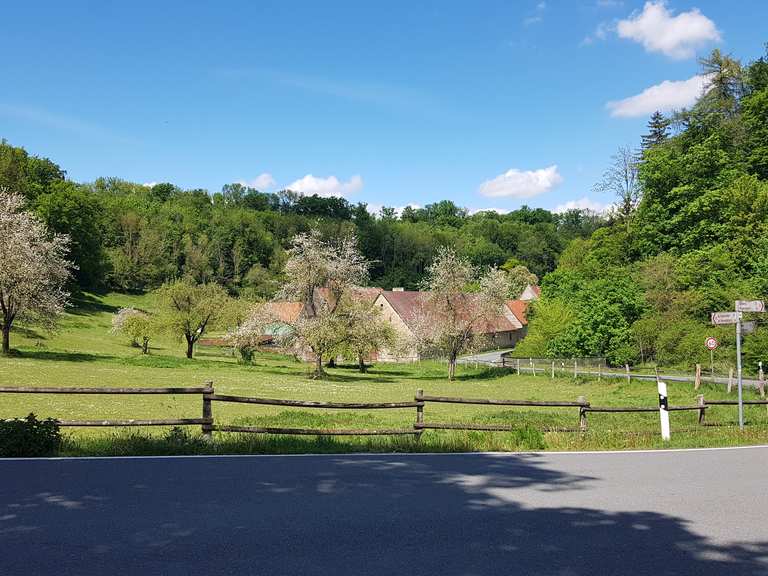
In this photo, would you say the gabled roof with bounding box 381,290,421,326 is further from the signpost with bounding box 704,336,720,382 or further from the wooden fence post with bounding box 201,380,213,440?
the wooden fence post with bounding box 201,380,213,440

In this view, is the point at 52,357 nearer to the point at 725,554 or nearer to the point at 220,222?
the point at 725,554

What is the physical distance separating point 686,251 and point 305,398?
4208 cm

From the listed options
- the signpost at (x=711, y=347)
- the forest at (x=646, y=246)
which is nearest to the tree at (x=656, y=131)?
the forest at (x=646, y=246)

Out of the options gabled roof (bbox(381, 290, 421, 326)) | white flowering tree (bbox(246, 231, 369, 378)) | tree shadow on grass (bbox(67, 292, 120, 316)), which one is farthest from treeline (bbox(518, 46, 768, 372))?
tree shadow on grass (bbox(67, 292, 120, 316))

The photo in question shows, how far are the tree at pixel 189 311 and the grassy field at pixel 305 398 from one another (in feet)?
14.5

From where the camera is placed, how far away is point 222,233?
124438mm

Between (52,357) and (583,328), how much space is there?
39.7m

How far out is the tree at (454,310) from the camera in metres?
51.6

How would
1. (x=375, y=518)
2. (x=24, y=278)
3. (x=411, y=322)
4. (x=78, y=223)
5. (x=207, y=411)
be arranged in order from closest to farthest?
(x=375, y=518), (x=207, y=411), (x=24, y=278), (x=411, y=322), (x=78, y=223)

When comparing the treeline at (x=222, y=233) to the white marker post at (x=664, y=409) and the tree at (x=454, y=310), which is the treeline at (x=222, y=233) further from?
the white marker post at (x=664, y=409)

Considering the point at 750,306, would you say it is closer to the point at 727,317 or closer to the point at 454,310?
the point at 727,317

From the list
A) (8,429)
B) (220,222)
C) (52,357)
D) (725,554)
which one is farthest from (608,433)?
(220,222)

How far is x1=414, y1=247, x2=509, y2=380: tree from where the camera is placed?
5162 cm

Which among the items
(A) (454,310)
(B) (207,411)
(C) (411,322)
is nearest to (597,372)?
(A) (454,310)
